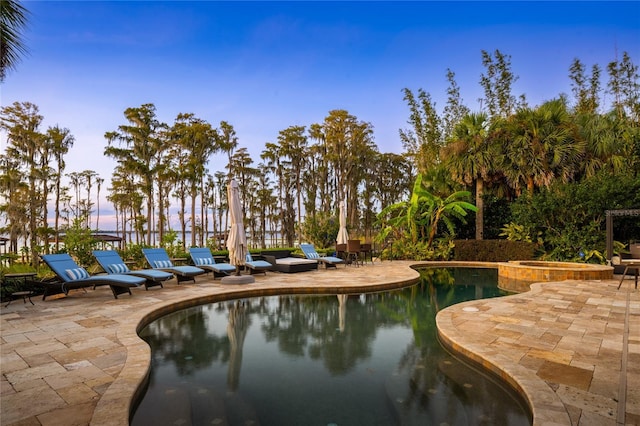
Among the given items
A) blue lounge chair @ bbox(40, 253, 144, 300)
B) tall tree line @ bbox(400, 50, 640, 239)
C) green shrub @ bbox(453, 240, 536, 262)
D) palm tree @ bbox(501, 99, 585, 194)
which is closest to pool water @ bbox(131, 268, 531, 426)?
Result: blue lounge chair @ bbox(40, 253, 144, 300)

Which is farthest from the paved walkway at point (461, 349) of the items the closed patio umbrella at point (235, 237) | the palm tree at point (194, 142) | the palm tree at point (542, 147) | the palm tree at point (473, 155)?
the palm tree at point (194, 142)

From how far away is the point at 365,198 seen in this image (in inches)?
1336

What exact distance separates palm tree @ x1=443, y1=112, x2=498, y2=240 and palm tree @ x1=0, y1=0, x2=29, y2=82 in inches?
628

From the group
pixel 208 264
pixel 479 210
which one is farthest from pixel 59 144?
pixel 479 210

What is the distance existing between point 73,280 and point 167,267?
A: 2.48m

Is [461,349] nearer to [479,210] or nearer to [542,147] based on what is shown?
[542,147]

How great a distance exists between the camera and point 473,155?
16.7m

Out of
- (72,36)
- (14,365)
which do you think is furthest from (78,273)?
(72,36)

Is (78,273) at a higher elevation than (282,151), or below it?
below

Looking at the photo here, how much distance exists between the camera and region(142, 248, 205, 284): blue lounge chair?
8961mm

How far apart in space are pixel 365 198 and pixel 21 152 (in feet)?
83.1

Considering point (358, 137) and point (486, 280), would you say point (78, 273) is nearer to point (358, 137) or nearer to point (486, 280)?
point (486, 280)

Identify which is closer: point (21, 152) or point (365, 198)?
point (21, 152)

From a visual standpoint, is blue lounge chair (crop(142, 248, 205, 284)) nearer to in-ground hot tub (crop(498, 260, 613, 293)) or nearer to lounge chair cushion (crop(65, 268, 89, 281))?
lounge chair cushion (crop(65, 268, 89, 281))
